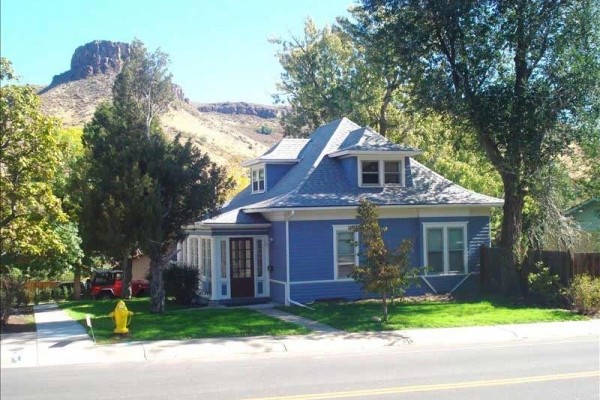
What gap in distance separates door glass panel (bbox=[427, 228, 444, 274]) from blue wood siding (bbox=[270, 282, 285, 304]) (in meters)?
5.63

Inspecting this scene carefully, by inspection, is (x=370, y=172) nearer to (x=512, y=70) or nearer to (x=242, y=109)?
(x=512, y=70)

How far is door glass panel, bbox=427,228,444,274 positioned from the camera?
79.4 feet

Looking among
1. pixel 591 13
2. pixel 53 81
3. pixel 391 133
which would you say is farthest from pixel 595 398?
pixel 53 81

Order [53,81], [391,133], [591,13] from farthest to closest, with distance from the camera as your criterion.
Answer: [53,81] < [391,133] < [591,13]

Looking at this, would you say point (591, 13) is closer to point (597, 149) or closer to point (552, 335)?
point (597, 149)

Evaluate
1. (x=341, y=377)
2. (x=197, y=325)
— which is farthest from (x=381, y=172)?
(x=341, y=377)

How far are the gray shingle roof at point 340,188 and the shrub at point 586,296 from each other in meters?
5.55

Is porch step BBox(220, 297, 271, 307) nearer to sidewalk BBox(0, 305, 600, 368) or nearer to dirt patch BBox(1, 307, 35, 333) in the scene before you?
sidewalk BBox(0, 305, 600, 368)

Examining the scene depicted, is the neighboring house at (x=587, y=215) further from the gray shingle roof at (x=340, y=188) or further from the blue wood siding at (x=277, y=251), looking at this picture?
the blue wood siding at (x=277, y=251)

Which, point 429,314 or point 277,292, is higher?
point 277,292

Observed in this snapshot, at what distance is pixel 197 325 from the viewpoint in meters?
17.1

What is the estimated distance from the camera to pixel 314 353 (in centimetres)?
1394

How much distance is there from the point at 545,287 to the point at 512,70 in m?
7.69

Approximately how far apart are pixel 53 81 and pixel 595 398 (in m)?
117
